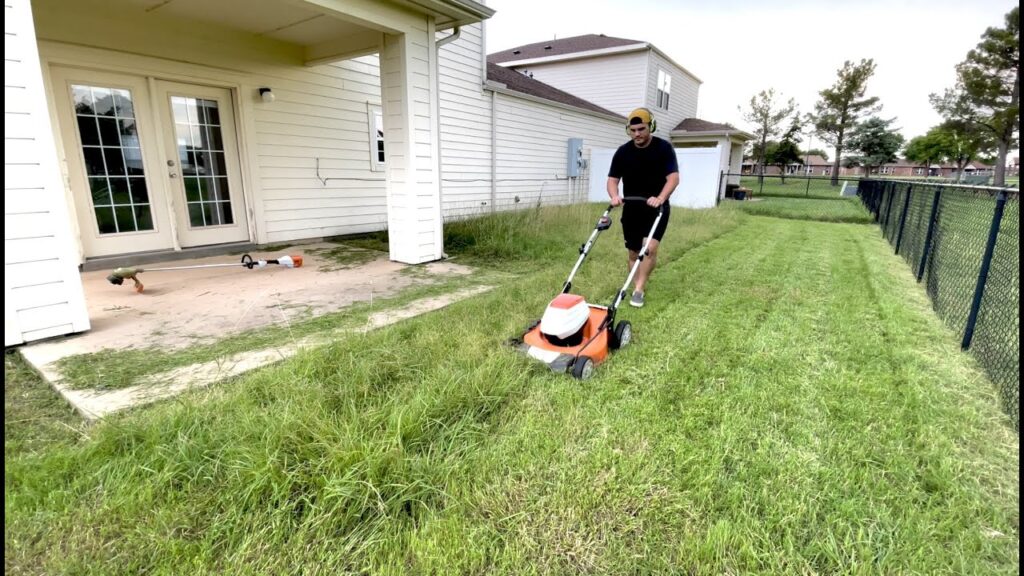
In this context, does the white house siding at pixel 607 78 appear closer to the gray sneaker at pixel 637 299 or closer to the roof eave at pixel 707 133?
the roof eave at pixel 707 133

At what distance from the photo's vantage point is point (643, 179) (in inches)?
159

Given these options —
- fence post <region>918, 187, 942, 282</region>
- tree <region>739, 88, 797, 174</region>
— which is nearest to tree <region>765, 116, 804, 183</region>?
tree <region>739, 88, 797, 174</region>

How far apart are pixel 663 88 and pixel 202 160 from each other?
17772 mm

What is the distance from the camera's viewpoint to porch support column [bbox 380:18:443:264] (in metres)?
5.33

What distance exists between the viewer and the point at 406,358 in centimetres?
279

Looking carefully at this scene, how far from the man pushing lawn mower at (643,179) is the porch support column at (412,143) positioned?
8.04 ft

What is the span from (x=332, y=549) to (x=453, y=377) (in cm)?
106

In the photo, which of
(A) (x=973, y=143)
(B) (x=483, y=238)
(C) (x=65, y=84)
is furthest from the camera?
(A) (x=973, y=143)

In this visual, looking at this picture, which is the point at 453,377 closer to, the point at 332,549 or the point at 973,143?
the point at 332,549

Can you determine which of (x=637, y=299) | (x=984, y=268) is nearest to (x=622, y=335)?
(x=637, y=299)

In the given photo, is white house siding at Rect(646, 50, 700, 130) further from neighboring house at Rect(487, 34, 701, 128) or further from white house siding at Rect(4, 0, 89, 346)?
white house siding at Rect(4, 0, 89, 346)

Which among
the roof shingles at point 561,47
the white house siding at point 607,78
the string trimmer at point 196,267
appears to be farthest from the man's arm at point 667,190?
the roof shingles at point 561,47

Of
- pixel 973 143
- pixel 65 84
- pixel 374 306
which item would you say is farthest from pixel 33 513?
pixel 973 143

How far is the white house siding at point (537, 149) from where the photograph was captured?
10695mm
